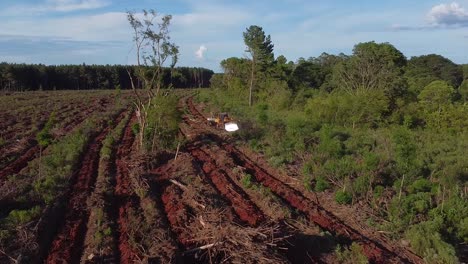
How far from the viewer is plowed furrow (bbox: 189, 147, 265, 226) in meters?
11.8

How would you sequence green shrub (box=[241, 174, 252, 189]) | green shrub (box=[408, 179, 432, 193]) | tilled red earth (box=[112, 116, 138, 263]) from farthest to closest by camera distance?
green shrub (box=[241, 174, 252, 189]), green shrub (box=[408, 179, 432, 193]), tilled red earth (box=[112, 116, 138, 263])

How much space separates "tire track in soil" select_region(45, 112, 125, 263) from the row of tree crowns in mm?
20421

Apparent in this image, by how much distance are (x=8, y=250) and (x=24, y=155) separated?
10.5m

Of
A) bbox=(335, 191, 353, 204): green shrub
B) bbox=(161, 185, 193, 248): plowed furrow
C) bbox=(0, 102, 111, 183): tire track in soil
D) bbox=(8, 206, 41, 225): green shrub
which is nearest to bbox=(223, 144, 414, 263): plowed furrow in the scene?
bbox=(335, 191, 353, 204): green shrub

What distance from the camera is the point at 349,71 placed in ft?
120

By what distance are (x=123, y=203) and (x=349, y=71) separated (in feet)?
88.9

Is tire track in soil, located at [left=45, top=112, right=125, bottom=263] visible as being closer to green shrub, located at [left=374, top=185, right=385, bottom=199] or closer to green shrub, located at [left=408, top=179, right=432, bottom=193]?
green shrub, located at [left=374, top=185, right=385, bottom=199]

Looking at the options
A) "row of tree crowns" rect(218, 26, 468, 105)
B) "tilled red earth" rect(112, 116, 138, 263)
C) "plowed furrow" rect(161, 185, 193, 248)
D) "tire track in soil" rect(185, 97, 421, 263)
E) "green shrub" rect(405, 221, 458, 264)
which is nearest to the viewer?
"green shrub" rect(405, 221, 458, 264)

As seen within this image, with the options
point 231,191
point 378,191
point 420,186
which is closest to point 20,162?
point 231,191

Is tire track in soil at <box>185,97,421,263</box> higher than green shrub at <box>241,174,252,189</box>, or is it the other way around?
green shrub at <box>241,174,252,189</box>

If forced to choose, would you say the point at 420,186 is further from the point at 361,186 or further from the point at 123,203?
the point at 123,203

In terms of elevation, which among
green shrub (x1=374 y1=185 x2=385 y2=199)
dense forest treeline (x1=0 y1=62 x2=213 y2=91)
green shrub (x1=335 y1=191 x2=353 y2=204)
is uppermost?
dense forest treeline (x1=0 y1=62 x2=213 y2=91)

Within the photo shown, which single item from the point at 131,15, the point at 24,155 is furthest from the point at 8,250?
the point at 131,15


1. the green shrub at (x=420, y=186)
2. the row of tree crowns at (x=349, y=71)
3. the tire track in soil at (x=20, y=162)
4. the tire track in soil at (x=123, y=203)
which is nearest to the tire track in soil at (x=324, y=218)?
the green shrub at (x=420, y=186)
